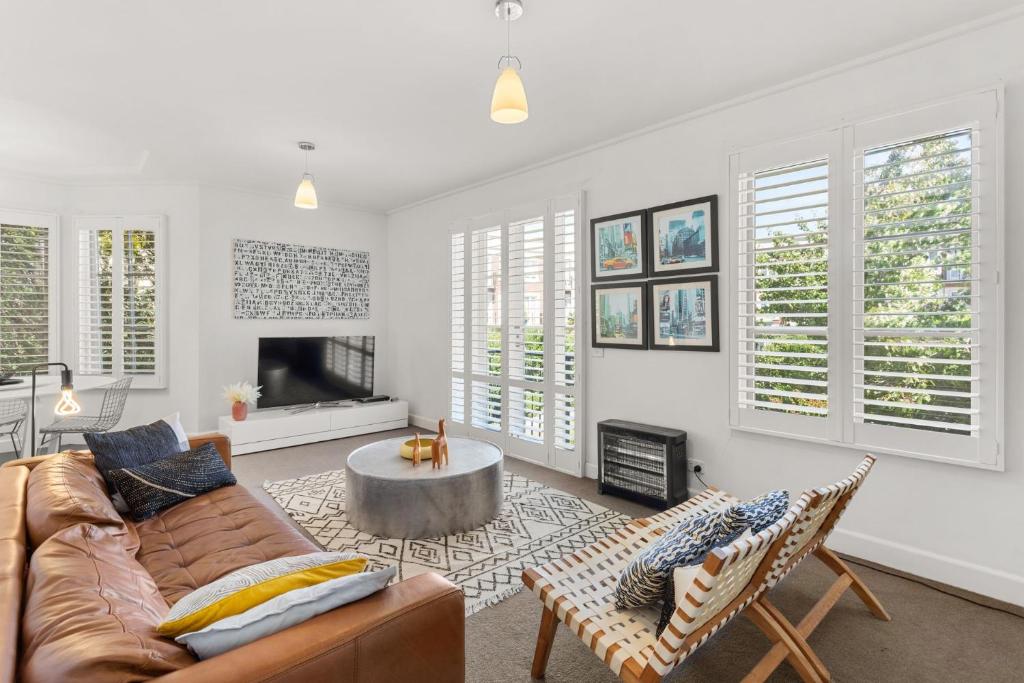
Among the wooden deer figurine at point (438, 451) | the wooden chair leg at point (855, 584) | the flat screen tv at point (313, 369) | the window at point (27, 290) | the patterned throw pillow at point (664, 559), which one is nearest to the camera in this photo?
the patterned throw pillow at point (664, 559)

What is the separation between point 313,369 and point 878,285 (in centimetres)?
498

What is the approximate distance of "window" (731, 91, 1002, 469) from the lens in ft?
8.00

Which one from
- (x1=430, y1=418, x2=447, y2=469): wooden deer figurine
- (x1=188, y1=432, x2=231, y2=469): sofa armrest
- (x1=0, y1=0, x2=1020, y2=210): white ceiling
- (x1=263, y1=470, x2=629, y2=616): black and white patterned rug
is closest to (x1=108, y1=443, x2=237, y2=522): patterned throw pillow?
(x1=188, y1=432, x2=231, y2=469): sofa armrest

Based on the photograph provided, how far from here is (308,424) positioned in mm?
5281

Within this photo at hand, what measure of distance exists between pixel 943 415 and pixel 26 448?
688cm

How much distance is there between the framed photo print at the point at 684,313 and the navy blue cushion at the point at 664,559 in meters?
1.93

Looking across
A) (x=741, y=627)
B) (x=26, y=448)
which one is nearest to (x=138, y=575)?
(x=741, y=627)

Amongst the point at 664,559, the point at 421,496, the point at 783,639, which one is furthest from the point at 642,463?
the point at 664,559

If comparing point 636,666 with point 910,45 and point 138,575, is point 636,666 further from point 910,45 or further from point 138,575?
point 910,45

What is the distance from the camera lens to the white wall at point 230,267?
514cm

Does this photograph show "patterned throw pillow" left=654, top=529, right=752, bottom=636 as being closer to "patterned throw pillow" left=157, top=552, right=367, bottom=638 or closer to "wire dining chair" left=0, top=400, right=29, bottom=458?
"patterned throw pillow" left=157, top=552, right=367, bottom=638

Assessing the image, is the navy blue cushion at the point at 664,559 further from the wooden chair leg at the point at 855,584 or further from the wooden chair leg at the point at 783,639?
the wooden chair leg at the point at 855,584

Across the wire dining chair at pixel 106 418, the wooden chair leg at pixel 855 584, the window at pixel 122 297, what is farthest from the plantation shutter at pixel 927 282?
the window at pixel 122 297

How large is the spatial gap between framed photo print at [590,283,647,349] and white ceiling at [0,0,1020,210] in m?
1.17
